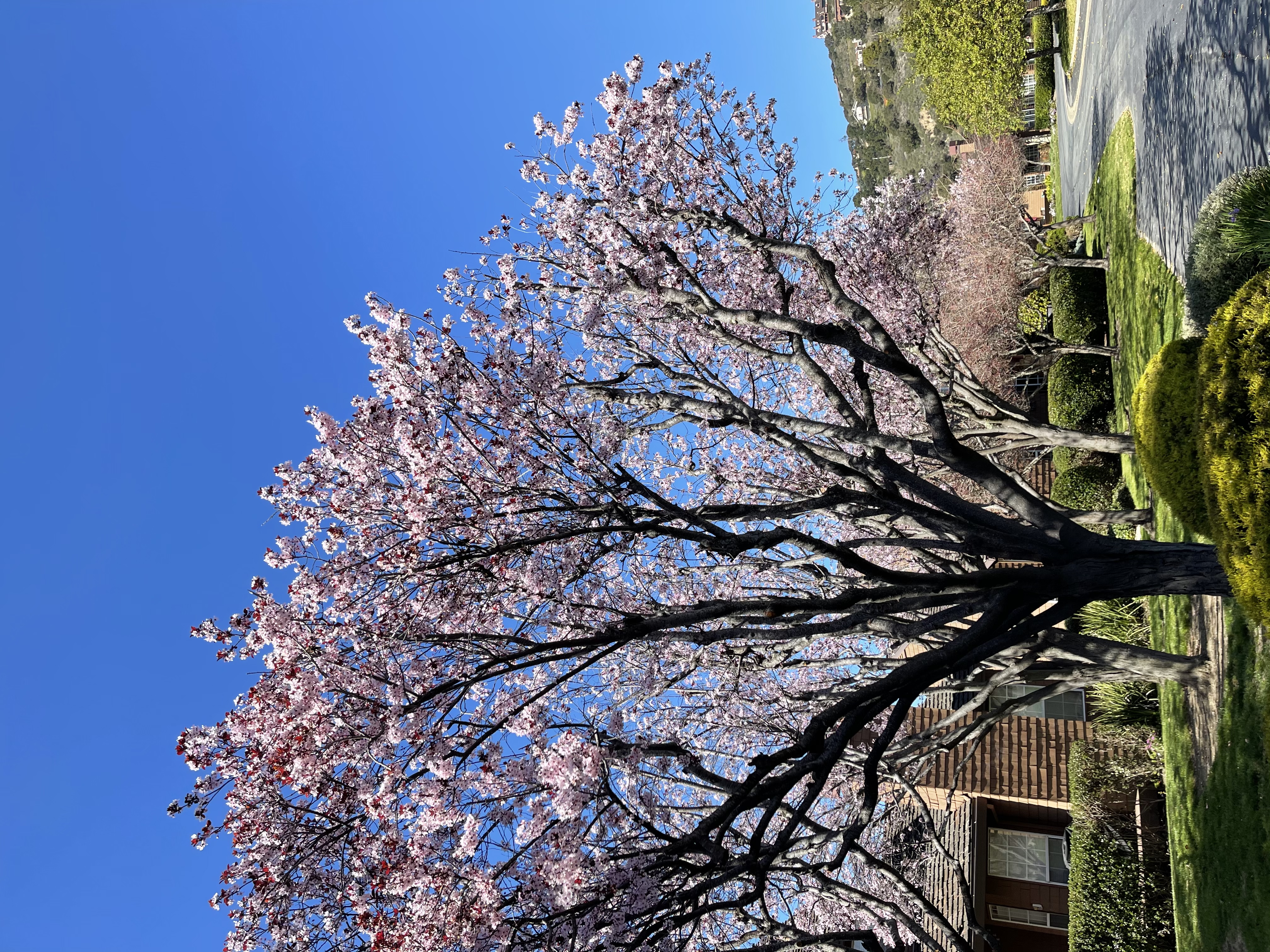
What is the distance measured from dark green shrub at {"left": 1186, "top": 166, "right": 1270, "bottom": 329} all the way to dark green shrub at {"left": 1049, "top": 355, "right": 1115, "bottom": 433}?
363 inches

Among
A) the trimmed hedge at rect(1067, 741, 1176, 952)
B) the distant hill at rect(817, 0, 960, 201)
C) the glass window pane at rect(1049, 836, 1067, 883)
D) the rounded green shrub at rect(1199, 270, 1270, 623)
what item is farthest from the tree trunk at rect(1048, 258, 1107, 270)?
the distant hill at rect(817, 0, 960, 201)

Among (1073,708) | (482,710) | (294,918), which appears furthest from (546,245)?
(1073,708)

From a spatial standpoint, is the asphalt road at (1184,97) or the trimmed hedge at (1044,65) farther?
the trimmed hedge at (1044,65)

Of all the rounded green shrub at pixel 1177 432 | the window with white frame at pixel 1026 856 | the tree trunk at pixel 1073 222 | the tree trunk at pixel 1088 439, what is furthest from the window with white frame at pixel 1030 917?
the tree trunk at pixel 1073 222

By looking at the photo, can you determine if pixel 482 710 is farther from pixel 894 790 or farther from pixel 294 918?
pixel 894 790

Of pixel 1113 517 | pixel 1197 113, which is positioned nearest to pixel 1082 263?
pixel 1197 113

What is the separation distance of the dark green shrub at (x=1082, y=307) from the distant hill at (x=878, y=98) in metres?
40.1

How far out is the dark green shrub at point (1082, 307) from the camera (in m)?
18.4

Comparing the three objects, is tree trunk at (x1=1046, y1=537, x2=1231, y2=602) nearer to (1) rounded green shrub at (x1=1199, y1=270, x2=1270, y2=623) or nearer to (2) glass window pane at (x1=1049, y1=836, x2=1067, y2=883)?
(1) rounded green shrub at (x1=1199, y1=270, x2=1270, y2=623)

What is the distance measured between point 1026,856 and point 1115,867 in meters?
5.19

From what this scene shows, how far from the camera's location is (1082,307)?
1856cm

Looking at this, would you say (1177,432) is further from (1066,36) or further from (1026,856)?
(1066,36)

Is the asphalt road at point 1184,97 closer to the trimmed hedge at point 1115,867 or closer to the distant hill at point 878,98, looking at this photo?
the trimmed hedge at point 1115,867

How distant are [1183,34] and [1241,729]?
890 centimetres
